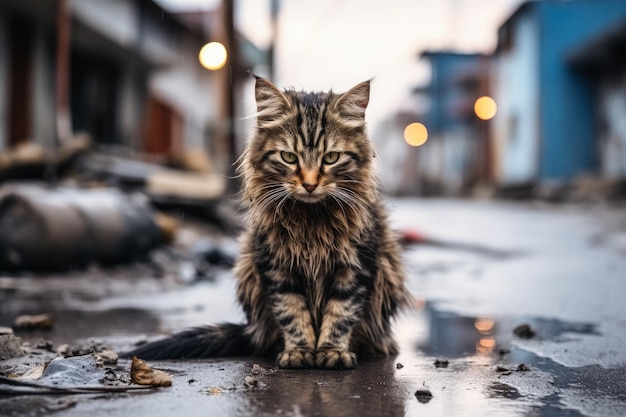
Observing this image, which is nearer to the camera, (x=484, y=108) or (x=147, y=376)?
(x=147, y=376)

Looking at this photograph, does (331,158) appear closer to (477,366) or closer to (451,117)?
(477,366)

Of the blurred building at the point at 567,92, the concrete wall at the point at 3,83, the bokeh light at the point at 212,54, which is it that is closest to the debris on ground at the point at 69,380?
the bokeh light at the point at 212,54

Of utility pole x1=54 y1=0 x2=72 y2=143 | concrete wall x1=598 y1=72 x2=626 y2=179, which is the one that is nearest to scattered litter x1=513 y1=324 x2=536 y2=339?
utility pole x1=54 y1=0 x2=72 y2=143

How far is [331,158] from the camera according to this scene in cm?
359

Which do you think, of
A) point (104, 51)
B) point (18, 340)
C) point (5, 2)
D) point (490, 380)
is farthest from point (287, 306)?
point (104, 51)

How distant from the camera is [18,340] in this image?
12.0ft

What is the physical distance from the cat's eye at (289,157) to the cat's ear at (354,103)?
0.33 m

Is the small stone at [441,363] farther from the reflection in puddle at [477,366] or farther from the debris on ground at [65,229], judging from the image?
the debris on ground at [65,229]

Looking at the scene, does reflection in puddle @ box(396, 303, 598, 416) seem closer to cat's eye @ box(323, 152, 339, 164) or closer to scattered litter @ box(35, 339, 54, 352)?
cat's eye @ box(323, 152, 339, 164)

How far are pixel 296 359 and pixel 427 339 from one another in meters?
1.30

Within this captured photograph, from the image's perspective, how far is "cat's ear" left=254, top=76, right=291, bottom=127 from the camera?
3660 millimetres

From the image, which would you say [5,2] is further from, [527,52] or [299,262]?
[527,52]

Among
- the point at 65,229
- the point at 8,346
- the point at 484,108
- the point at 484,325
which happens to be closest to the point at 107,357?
the point at 8,346

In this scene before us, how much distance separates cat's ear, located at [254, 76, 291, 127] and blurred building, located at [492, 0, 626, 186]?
21282mm
